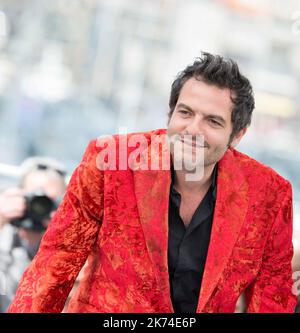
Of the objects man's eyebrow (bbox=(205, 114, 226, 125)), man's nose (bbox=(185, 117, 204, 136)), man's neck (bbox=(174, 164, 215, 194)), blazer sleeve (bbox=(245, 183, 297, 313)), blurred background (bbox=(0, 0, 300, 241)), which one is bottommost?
blazer sleeve (bbox=(245, 183, 297, 313))

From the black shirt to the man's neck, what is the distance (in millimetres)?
39

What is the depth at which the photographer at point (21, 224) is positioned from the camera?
2.05 m

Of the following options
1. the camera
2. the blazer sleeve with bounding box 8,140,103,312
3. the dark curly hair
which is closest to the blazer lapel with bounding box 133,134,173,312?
the blazer sleeve with bounding box 8,140,103,312

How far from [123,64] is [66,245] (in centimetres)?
186

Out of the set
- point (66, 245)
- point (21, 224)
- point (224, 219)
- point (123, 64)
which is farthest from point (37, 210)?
point (123, 64)

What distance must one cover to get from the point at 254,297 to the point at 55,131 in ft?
5.77

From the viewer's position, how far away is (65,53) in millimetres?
2854

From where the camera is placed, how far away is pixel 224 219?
127 cm

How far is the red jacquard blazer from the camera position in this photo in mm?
1164

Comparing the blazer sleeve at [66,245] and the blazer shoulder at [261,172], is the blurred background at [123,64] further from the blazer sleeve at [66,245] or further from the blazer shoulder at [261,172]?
the blazer sleeve at [66,245]

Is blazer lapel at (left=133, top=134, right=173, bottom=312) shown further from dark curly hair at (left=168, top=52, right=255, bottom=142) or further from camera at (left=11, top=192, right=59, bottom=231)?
camera at (left=11, top=192, right=59, bottom=231)

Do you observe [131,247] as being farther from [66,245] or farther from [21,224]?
[21,224]
